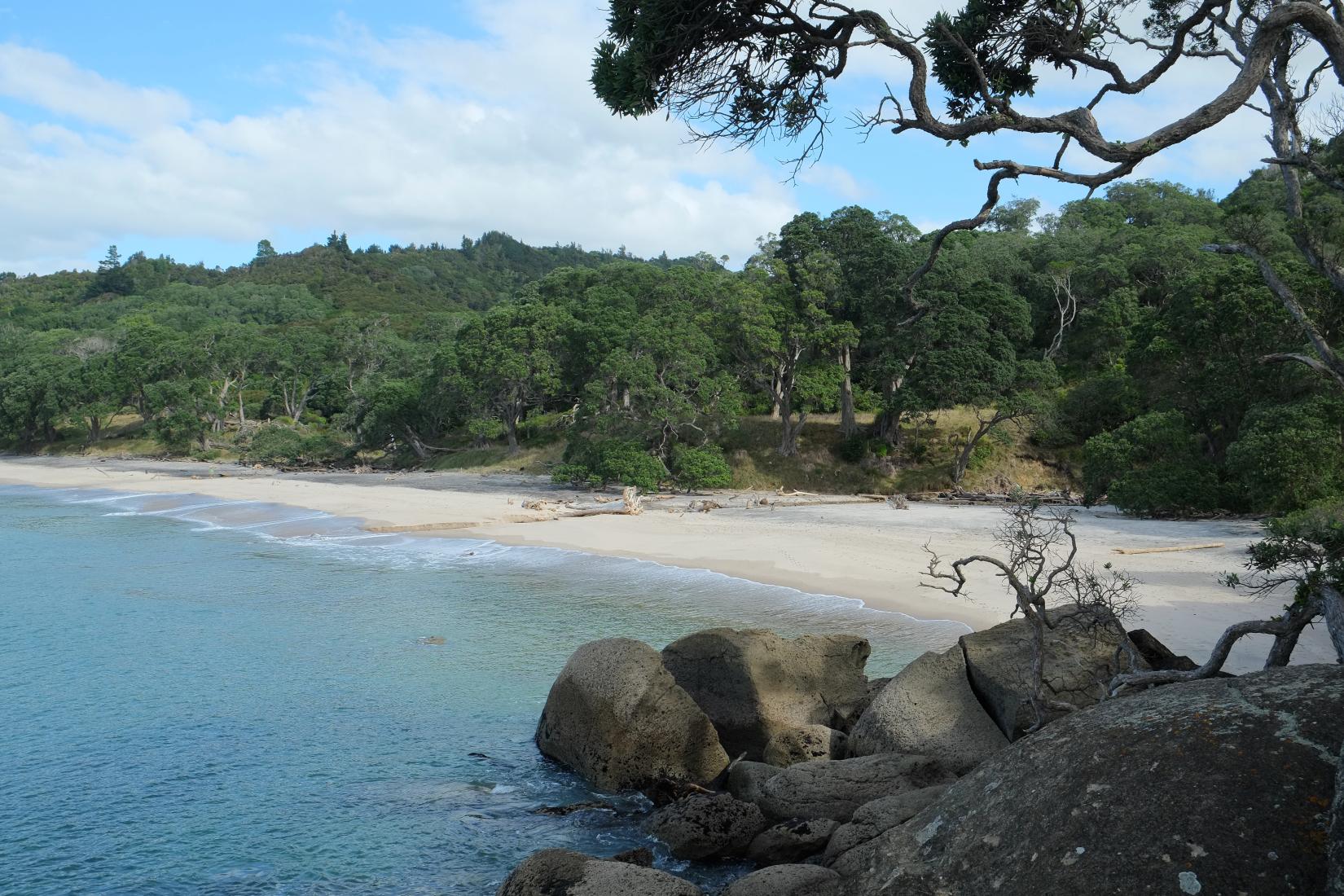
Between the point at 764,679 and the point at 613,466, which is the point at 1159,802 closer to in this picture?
the point at 764,679

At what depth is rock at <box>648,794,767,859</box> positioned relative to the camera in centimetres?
804

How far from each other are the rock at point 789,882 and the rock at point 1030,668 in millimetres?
2730

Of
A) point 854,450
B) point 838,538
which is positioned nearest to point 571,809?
point 838,538

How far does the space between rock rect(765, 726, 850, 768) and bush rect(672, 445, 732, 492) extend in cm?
2363

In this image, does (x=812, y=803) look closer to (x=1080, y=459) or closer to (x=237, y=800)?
(x=237, y=800)

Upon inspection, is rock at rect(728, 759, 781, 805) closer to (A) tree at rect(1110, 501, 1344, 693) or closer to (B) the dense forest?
(A) tree at rect(1110, 501, 1344, 693)

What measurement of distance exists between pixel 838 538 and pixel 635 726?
48.4 ft

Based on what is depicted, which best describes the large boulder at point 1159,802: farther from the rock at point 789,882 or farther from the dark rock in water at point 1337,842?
the rock at point 789,882

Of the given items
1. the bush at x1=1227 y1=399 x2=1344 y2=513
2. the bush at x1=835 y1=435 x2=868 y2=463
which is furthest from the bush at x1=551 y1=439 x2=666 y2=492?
the bush at x1=1227 y1=399 x2=1344 y2=513

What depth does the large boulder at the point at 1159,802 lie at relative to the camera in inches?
148

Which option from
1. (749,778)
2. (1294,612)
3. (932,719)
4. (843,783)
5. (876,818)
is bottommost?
(749,778)

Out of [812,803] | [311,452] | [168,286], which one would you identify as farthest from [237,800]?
[168,286]

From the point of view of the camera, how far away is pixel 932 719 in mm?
8945

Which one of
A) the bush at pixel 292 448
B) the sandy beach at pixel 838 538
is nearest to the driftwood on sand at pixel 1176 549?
the sandy beach at pixel 838 538
